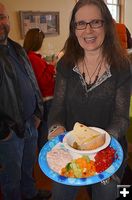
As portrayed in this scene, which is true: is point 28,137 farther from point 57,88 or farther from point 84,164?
point 84,164

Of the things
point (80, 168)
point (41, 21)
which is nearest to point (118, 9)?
point (41, 21)

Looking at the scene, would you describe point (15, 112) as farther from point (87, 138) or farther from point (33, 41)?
point (33, 41)

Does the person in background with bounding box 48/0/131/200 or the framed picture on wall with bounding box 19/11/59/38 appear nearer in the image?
the person in background with bounding box 48/0/131/200

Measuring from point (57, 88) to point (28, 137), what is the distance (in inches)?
21.6

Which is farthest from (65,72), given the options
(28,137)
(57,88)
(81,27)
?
(28,137)

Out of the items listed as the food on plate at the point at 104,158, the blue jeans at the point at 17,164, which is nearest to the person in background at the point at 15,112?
the blue jeans at the point at 17,164

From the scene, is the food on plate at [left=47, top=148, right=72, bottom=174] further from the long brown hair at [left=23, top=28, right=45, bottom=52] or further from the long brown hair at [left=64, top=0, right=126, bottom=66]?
the long brown hair at [left=23, top=28, right=45, bottom=52]

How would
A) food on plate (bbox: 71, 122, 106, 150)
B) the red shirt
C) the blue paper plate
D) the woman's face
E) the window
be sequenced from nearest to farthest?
the blue paper plate < food on plate (bbox: 71, 122, 106, 150) < the woman's face < the red shirt < the window

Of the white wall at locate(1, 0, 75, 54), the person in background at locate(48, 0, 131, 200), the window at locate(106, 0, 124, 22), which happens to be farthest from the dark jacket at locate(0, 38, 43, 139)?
the window at locate(106, 0, 124, 22)

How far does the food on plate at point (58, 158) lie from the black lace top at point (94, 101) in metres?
0.22

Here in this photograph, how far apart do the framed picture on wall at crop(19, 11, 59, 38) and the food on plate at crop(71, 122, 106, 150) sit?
90.5 inches

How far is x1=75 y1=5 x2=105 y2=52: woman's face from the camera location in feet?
3.51

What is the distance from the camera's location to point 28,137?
5.29 feet

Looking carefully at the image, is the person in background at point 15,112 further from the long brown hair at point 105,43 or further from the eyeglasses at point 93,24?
the eyeglasses at point 93,24
